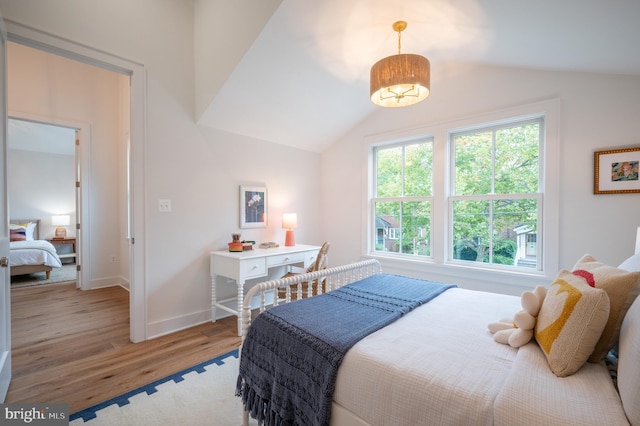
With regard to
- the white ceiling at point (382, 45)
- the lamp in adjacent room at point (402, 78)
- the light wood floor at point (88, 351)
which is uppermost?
the white ceiling at point (382, 45)

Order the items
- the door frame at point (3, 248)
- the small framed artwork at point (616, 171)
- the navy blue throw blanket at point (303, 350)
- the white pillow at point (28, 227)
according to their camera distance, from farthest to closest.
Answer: the white pillow at point (28, 227), the small framed artwork at point (616, 171), the door frame at point (3, 248), the navy blue throw blanket at point (303, 350)

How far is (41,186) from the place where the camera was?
20.8 feet

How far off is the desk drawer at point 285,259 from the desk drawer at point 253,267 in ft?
0.31

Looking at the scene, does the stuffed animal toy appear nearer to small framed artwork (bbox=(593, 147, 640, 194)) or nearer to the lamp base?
small framed artwork (bbox=(593, 147, 640, 194))

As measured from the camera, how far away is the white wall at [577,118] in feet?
7.38

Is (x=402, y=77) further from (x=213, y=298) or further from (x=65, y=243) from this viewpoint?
(x=65, y=243)

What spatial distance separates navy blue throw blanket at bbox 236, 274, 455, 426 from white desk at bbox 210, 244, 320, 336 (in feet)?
3.90

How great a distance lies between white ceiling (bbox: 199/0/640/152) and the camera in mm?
1819

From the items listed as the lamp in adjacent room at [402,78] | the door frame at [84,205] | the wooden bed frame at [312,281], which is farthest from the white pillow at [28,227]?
the lamp in adjacent room at [402,78]

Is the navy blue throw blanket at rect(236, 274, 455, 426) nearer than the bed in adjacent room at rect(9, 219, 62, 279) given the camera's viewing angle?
Yes

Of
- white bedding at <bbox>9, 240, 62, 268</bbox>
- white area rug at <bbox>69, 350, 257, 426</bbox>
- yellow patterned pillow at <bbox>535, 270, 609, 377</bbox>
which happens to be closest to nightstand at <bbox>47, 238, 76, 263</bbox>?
white bedding at <bbox>9, 240, 62, 268</bbox>

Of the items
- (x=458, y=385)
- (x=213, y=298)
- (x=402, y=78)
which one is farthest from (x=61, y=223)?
(x=458, y=385)

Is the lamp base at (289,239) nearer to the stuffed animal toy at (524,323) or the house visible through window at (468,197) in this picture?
the house visible through window at (468,197)

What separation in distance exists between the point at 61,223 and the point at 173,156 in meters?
5.82
